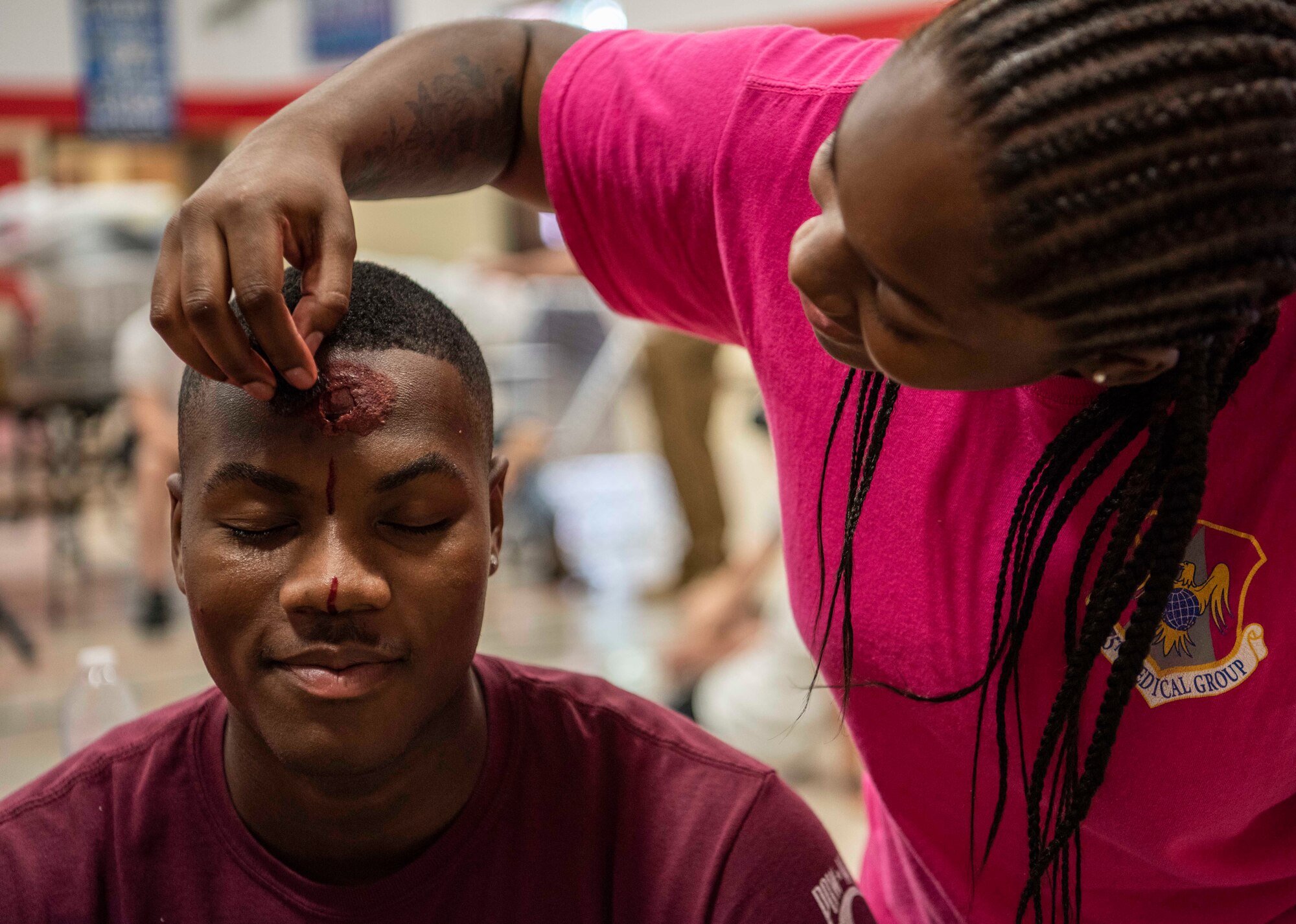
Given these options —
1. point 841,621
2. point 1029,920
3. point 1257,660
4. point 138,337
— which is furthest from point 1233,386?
point 138,337

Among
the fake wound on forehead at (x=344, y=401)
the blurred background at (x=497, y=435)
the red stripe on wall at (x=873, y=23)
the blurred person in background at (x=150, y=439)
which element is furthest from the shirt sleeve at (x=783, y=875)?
the red stripe on wall at (x=873, y=23)

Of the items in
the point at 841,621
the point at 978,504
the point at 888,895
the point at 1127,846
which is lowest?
the point at 888,895

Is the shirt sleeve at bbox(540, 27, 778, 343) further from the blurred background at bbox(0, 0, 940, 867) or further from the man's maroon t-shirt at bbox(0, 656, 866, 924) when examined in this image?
the blurred background at bbox(0, 0, 940, 867)

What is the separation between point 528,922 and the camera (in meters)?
1.03

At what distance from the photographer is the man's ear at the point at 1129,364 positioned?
0.63m

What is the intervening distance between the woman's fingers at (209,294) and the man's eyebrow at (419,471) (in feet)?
0.54

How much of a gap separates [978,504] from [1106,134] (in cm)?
37

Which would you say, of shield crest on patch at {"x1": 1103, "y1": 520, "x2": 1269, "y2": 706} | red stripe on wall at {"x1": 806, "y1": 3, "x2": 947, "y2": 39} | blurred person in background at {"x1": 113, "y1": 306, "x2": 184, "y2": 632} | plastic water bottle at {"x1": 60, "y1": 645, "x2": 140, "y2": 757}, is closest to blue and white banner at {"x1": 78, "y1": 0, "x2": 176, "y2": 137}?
blurred person in background at {"x1": 113, "y1": 306, "x2": 184, "y2": 632}

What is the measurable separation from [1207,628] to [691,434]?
4.16 m

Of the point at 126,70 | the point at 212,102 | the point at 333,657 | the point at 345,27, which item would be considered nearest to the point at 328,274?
the point at 333,657

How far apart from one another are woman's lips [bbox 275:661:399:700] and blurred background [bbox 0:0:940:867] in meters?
1.97

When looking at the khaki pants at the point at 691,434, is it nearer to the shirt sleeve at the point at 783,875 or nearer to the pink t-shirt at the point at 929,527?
the pink t-shirt at the point at 929,527

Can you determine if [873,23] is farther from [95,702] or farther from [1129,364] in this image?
[1129,364]

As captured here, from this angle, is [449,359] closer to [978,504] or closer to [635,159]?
[635,159]
